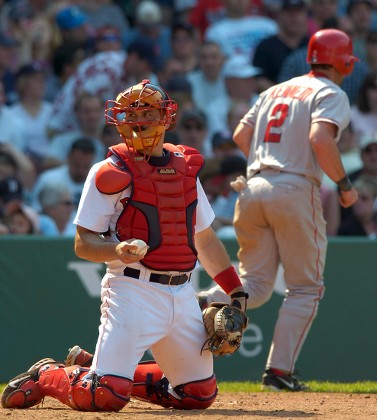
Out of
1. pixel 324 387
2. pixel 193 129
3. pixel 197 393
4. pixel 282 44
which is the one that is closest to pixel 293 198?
pixel 324 387

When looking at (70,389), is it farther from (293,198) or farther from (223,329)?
(293,198)

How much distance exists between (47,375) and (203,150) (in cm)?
634

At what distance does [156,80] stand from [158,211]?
7546mm

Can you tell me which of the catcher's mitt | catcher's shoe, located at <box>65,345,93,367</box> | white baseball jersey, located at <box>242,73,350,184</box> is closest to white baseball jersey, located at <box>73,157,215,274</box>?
the catcher's mitt

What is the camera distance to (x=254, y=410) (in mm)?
5914

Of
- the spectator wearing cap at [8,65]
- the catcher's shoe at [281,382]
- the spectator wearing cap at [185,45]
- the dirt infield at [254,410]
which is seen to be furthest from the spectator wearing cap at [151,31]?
the dirt infield at [254,410]

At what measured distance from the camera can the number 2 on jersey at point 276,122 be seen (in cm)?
723

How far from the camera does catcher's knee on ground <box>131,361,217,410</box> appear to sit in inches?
228

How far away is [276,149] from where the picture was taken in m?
7.24

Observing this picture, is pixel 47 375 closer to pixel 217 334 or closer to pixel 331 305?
pixel 217 334

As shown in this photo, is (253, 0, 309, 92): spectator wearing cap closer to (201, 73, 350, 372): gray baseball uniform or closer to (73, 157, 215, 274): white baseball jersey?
(201, 73, 350, 372): gray baseball uniform

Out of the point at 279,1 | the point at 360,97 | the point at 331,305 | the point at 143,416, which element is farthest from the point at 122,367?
the point at 279,1

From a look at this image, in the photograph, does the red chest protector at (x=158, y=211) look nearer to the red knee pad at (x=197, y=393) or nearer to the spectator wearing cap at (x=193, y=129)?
the red knee pad at (x=197, y=393)

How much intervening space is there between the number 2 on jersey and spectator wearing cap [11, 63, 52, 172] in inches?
215
